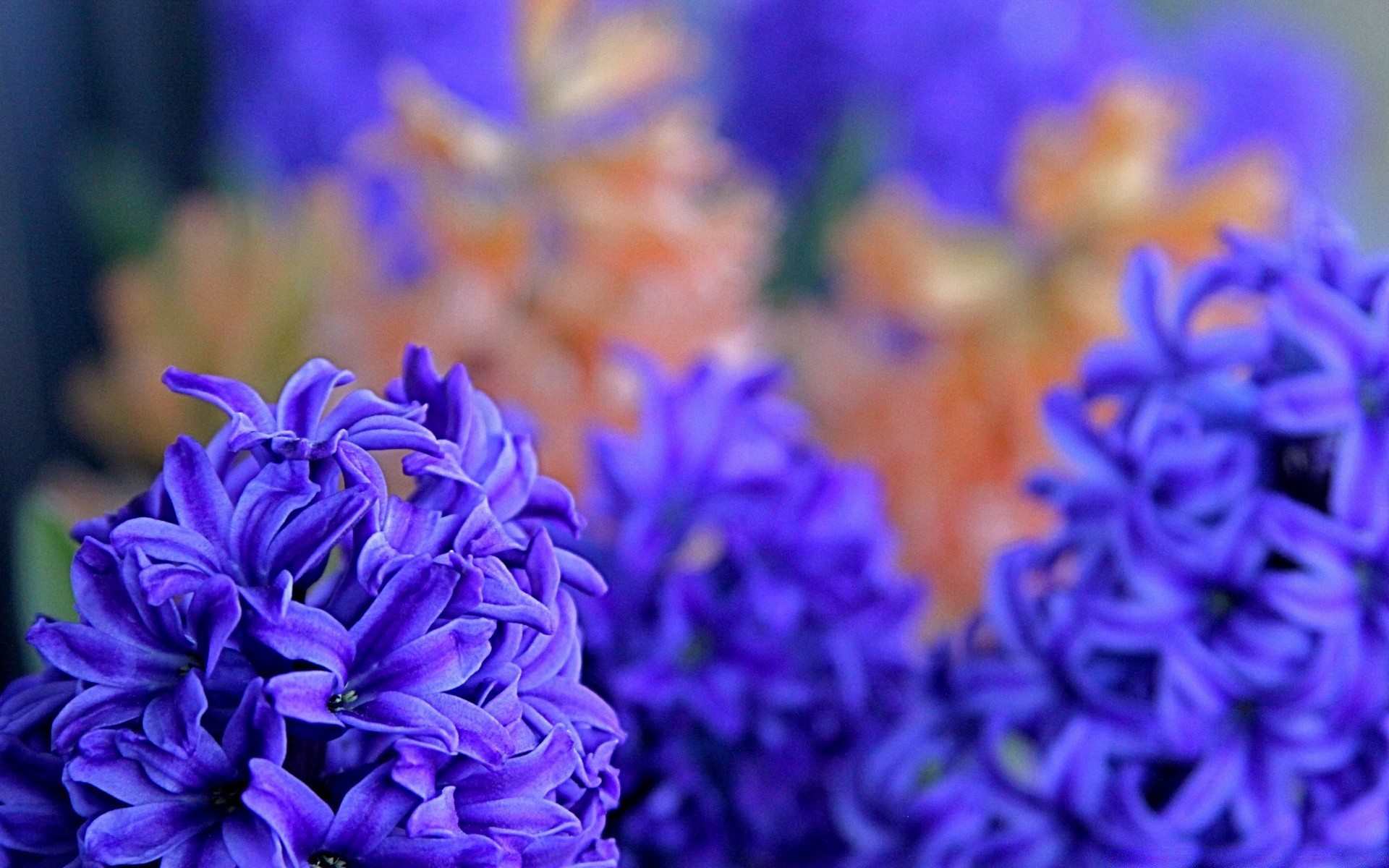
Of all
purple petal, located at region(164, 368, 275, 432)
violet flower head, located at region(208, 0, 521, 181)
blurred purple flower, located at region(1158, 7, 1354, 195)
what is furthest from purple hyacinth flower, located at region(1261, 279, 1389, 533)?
blurred purple flower, located at region(1158, 7, 1354, 195)

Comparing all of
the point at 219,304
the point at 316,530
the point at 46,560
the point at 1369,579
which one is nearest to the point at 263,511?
the point at 316,530

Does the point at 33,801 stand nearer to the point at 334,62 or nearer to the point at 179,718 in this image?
the point at 179,718

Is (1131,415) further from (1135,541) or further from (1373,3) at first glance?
(1373,3)

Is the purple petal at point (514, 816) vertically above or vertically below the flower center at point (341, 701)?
below

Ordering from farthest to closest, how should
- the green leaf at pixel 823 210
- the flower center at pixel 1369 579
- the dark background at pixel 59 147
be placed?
the dark background at pixel 59 147 < the green leaf at pixel 823 210 < the flower center at pixel 1369 579

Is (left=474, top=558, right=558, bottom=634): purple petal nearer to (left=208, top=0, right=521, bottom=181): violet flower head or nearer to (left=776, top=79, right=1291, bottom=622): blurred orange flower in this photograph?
(left=776, top=79, right=1291, bottom=622): blurred orange flower

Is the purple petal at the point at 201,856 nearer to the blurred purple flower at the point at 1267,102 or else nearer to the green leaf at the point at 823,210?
the green leaf at the point at 823,210

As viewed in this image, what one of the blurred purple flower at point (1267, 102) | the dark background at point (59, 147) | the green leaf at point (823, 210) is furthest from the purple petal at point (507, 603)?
the blurred purple flower at point (1267, 102)
